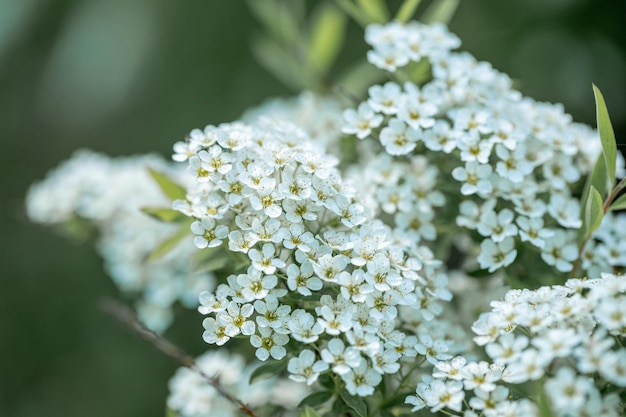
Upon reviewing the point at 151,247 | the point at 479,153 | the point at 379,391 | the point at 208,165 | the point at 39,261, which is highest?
the point at 479,153

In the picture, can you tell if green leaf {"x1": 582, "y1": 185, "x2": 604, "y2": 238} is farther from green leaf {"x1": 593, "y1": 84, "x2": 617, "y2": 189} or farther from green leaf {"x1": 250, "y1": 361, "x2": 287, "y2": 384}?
green leaf {"x1": 250, "y1": 361, "x2": 287, "y2": 384}

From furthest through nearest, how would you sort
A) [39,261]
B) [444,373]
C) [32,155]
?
1. [32,155]
2. [39,261]
3. [444,373]

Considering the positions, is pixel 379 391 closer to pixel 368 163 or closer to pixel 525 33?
pixel 368 163

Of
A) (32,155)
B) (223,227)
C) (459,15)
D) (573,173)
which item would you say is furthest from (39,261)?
(573,173)

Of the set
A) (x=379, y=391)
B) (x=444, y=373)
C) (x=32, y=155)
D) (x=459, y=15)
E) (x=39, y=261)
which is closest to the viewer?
(x=444, y=373)

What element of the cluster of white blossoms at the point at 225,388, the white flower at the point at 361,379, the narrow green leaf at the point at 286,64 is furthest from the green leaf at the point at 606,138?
the narrow green leaf at the point at 286,64

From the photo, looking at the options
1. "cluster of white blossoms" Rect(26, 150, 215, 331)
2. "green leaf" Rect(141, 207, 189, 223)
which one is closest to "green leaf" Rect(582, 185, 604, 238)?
"green leaf" Rect(141, 207, 189, 223)

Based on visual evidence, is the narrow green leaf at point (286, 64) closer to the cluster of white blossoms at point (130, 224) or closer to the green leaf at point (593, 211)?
the cluster of white blossoms at point (130, 224)
